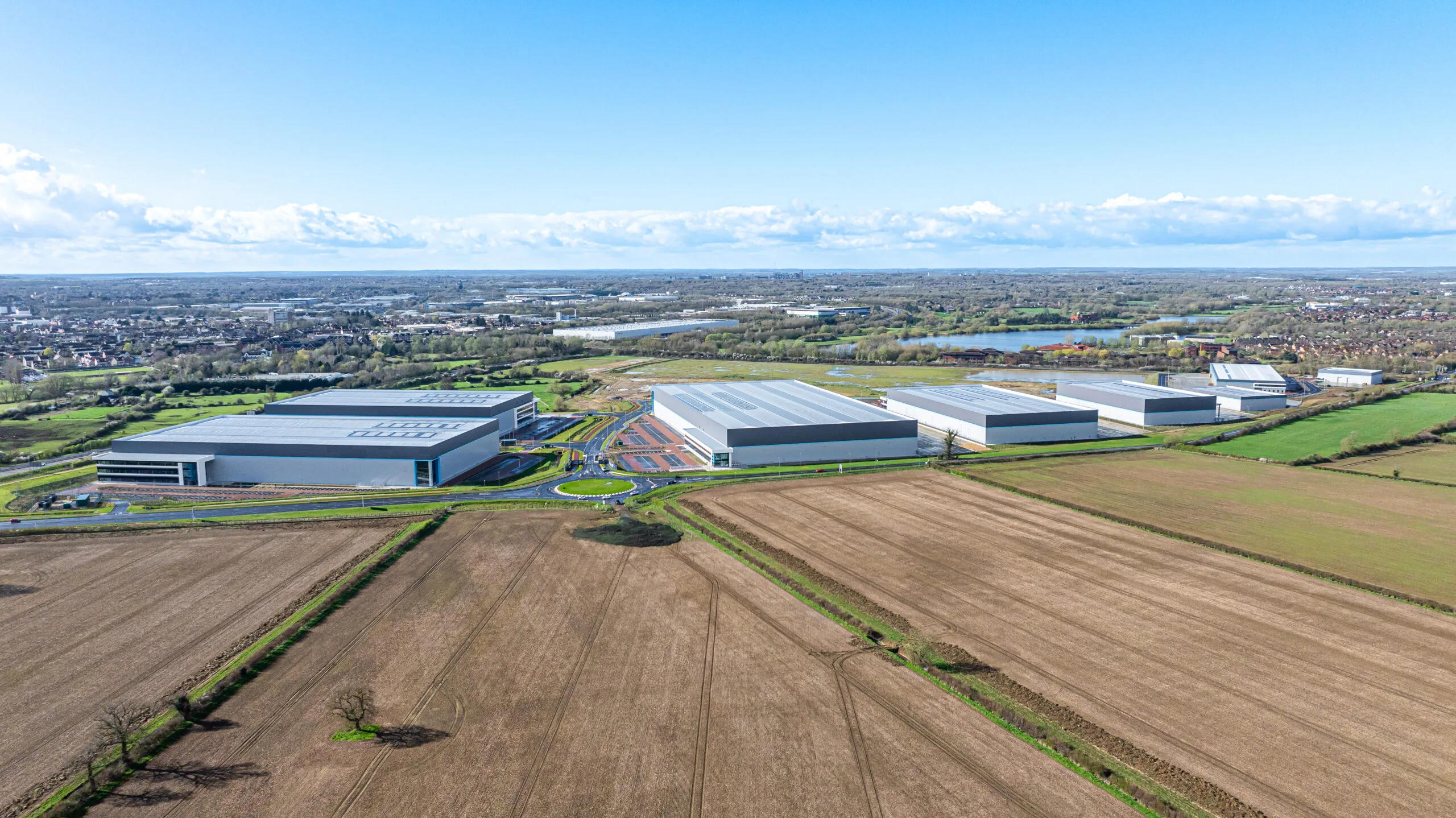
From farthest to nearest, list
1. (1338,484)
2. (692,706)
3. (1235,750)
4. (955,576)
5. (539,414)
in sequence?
1. (539,414)
2. (1338,484)
3. (955,576)
4. (692,706)
5. (1235,750)

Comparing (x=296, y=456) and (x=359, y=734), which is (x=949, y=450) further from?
(x=296, y=456)

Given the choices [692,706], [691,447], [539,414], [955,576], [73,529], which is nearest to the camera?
[692,706]

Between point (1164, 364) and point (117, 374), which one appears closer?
point (117, 374)

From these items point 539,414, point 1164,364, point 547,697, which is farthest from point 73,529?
point 1164,364

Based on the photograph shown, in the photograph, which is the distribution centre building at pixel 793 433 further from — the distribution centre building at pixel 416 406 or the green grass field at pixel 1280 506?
the distribution centre building at pixel 416 406

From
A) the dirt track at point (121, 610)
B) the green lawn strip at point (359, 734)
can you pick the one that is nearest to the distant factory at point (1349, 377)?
the dirt track at point (121, 610)

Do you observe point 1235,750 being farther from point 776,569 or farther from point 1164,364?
point 1164,364
